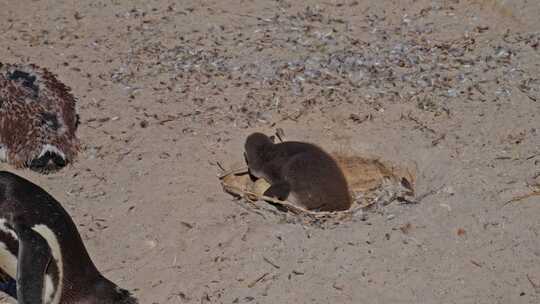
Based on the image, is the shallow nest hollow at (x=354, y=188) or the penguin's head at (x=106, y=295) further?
the shallow nest hollow at (x=354, y=188)

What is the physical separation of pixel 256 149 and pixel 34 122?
1.57 m

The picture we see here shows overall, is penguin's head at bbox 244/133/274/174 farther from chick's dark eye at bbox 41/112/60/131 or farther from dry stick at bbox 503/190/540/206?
dry stick at bbox 503/190/540/206

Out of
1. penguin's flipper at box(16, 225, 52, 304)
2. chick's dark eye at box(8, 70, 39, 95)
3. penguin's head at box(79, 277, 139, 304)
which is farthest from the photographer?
chick's dark eye at box(8, 70, 39, 95)

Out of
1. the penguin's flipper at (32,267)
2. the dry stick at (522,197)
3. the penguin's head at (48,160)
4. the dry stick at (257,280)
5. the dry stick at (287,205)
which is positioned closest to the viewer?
the penguin's flipper at (32,267)

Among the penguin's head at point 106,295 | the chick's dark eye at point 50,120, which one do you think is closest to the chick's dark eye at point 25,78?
the chick's dark eye at point 50,120

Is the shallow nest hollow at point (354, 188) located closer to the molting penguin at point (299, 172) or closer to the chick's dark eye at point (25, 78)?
the molting penguin at point (299, 172)

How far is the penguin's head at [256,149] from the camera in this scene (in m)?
5.68

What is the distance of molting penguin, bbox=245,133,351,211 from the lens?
5.35m

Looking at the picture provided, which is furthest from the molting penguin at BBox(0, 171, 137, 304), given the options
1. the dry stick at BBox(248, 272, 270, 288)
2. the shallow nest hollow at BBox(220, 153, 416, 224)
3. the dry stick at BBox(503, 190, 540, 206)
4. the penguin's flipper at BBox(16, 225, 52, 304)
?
the dry stick at BBox(503, 190, 540, 206)

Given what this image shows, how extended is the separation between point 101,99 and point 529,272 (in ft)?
11.5

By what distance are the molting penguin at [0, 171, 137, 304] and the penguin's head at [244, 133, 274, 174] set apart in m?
1.53

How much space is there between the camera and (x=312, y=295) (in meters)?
4.53

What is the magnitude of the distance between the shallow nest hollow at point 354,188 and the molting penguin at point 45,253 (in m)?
1.26

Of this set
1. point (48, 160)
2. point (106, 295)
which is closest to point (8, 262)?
point (106, 295)
